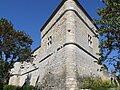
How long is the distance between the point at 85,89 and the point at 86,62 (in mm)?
3746

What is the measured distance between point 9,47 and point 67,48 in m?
5.68

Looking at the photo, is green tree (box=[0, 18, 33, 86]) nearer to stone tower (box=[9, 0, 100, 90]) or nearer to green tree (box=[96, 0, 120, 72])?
stone tower (box=[9, 0, 100, 90])

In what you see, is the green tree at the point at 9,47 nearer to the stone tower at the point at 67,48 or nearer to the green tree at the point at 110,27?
the stone tower at the point at 67,48

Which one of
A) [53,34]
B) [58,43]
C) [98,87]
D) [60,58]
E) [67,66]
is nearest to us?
[98,87]

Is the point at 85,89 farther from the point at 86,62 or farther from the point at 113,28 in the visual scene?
the point at 113,28

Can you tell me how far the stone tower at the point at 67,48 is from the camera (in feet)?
46.7

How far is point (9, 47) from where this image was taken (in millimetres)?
16641

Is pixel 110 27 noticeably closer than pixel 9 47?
Yes

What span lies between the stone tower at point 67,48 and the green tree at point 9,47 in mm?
2561

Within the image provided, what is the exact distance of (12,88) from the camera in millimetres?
17266

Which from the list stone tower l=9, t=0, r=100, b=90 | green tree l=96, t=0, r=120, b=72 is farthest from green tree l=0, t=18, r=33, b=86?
green tree l=96, t=0, r=120, b=72

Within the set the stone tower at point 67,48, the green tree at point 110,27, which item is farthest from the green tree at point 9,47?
the green tree at point 110,27

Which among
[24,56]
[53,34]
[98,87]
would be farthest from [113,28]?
[24,56]

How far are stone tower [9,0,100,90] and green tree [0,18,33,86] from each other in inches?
101
